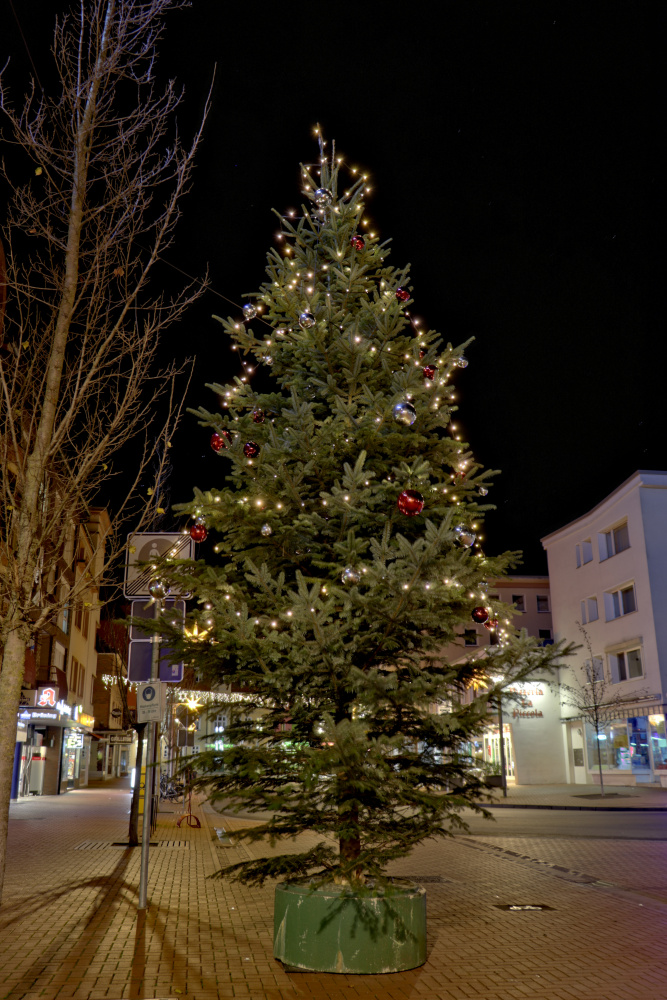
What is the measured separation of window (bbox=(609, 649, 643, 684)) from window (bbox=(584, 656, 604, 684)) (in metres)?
0.65

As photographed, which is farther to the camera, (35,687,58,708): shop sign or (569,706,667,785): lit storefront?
(569,706,667,785): lit storefront

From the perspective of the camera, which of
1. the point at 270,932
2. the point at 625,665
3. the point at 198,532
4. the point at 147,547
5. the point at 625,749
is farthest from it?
the point at 625,665

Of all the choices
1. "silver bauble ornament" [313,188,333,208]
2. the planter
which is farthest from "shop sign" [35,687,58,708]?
the planter

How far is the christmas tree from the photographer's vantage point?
721 centimetres

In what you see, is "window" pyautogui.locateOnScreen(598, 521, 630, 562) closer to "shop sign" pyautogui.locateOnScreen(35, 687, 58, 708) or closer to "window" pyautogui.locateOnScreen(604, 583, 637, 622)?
"window" pyautogui.locateOnScreen(604, 583, 637, 622)

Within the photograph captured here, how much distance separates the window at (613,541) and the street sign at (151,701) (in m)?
31.9

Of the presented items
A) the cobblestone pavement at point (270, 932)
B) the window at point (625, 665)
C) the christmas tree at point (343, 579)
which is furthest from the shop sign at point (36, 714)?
the christmas tree at point (343, 579)

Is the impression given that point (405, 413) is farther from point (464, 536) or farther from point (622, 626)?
point (622, 626)

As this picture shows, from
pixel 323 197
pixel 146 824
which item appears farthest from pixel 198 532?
pixel 323 197

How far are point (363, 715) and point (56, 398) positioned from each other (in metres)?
4.12

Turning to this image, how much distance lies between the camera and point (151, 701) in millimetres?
9766

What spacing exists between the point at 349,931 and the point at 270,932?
205cm

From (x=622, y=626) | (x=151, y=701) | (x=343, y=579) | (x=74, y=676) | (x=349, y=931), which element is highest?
(x=622, y=626)

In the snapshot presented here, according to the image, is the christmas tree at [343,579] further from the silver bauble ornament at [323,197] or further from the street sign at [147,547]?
the street sign at [147,547]
